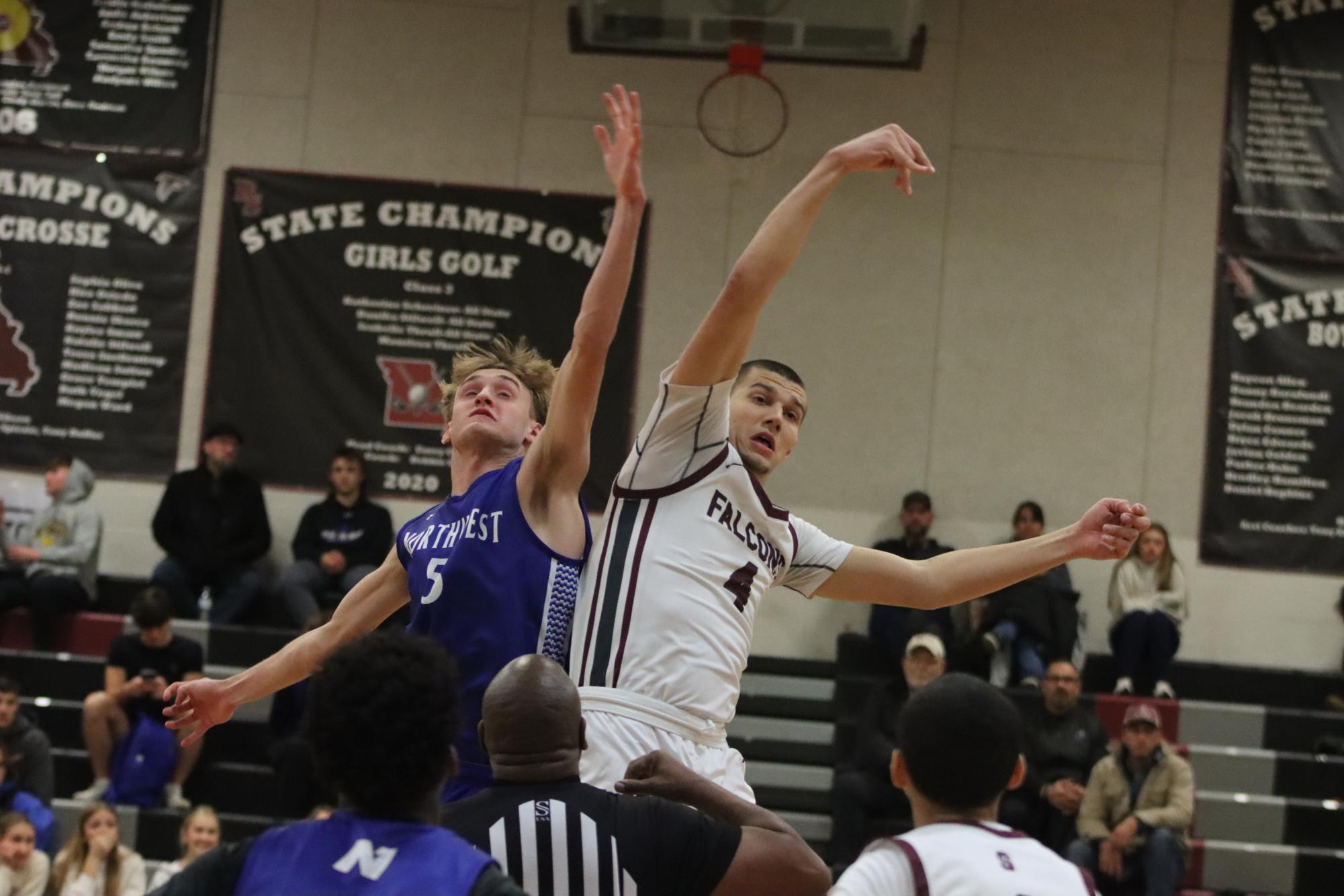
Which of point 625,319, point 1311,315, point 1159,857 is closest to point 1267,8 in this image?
point 1311,315

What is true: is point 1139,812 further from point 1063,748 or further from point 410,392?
point 410,392

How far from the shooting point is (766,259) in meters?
3.60

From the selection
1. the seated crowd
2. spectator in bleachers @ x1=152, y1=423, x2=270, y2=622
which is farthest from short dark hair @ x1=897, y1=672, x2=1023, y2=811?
spectator in bleachers @ x1=152, y1=423, x2=270, y2=622

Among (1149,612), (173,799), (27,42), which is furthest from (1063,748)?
(27,42)

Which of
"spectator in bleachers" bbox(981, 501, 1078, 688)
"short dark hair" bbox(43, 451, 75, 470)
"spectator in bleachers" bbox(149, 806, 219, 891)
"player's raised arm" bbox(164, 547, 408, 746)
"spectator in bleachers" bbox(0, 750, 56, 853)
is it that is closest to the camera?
"player's raised arm" bbox(164, 547, 408, 746)

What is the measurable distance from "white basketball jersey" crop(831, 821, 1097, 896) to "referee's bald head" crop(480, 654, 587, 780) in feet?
1.89

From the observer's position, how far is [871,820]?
10.5 meters

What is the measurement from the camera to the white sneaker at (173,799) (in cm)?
1055

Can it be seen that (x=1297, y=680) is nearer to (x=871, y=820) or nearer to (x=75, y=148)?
(x=871, y=820)

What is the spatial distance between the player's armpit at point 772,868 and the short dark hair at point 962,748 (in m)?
0.38

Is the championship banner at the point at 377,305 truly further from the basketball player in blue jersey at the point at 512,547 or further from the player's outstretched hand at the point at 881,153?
the player's outstretched hand at the point at 881,153

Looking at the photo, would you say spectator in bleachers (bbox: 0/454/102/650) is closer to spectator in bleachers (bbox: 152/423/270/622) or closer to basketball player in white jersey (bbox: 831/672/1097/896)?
spectator in bleachers (bbox: 152/423/270/622)

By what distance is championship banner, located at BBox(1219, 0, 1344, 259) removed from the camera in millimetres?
12852

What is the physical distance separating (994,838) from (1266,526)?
10890 mm
